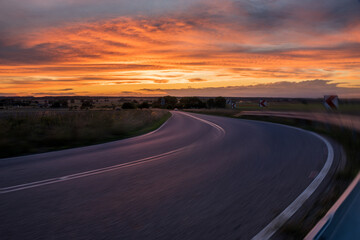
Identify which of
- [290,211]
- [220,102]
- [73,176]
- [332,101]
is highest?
[332,101]

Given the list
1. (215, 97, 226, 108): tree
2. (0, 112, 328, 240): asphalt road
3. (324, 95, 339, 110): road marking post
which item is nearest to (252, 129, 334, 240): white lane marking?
(0, 112, 328, 240): asphalt road

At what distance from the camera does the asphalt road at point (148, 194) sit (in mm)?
3840

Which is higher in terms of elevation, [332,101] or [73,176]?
[332,101]

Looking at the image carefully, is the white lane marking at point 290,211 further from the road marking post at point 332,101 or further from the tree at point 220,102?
the tree at point 220,102

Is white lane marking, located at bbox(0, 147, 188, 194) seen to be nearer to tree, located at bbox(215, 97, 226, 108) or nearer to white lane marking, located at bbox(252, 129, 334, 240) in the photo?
white lane marking, located at bbox(252, 129, 334, 240)

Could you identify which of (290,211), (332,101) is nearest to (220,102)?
(332,101)

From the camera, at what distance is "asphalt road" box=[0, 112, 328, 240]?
3.84 metres

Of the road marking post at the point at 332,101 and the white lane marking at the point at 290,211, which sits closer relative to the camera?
the white lane marking at the point at 290,211

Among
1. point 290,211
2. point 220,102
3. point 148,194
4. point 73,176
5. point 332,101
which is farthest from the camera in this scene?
point 220,102

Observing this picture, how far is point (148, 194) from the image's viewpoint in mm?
5262

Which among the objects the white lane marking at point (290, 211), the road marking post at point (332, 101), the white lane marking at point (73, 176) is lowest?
the white lane marking at point (73, 176)

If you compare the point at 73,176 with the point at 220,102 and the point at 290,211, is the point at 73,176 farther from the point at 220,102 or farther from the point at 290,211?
the point at 220,102

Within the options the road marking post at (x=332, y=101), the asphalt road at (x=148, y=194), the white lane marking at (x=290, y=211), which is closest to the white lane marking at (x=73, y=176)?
the asphalt road at (x=148, y=194)

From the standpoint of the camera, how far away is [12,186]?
562 centimetres
